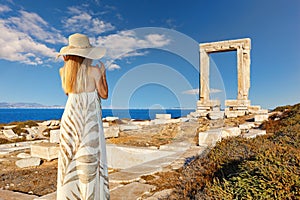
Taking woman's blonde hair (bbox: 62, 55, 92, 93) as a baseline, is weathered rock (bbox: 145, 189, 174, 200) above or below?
below

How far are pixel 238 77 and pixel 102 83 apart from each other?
21973 millimetres

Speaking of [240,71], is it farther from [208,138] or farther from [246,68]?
[208,138]

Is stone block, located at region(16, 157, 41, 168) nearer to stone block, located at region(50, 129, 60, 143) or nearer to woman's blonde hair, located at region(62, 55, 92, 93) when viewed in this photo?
stone block, located at region(50, 129, 60, 143)

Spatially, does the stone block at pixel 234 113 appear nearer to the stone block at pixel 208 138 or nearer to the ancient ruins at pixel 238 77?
the ancient ruins at pixel 238 77

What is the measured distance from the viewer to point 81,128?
2.79 m

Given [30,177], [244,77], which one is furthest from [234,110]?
[30,177]

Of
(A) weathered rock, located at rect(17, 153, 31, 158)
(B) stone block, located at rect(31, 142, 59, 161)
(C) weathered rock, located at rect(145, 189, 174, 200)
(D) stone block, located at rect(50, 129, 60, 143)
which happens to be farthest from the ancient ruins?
(C) weathered rock, located at rect(145, 189, 174, 200)

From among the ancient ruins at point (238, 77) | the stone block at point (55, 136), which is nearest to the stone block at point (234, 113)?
the ancient ruins at point (238, 77)

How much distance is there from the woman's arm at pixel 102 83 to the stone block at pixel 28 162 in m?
7.21

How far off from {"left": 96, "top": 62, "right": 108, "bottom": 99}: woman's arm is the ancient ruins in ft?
60.7

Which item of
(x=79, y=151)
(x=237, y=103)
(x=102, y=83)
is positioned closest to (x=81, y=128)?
(x=79, y=151)

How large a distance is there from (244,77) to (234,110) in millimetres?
3272

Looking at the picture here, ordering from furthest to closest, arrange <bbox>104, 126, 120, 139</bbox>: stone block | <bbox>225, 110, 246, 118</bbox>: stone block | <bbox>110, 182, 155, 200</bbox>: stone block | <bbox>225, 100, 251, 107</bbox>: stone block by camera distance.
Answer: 1. <bbox>225, 100, 251, 107</bbox>: stone block
2. <bbox>225, 110, 246, 118</bbox>: stone block
3. <bbox>104, 126, 120, 139</bbox>: stone block
4. <bbox>110, 182, 155, 200</bbox>: stone block

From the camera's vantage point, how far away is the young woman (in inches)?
109
